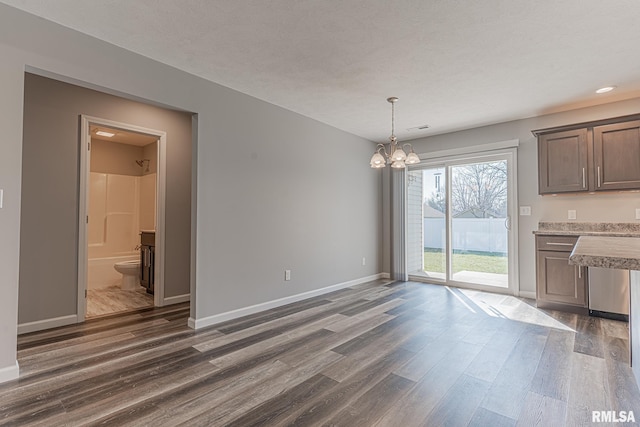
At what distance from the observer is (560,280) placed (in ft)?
12.4

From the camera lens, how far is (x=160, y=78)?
294 cm

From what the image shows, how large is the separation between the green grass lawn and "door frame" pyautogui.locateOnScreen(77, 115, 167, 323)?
4.28 metres

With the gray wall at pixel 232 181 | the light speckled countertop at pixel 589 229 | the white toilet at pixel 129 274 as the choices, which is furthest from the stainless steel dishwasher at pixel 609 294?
the white toilet at pixel 129 274

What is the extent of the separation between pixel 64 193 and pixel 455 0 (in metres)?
4.06

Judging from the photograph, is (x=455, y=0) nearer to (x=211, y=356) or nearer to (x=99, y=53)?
(x=99, y=53)

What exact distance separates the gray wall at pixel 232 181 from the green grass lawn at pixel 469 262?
39.6 inches

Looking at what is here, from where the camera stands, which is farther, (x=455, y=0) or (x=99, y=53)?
(x=99, y=53)

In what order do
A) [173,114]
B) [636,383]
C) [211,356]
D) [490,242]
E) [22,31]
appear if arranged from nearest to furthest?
[636,383]
[22,31]
[211,356]
[173,114]
[490,242]

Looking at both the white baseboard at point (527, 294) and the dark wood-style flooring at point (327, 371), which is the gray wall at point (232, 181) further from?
the white baseboard at point (527, 294)

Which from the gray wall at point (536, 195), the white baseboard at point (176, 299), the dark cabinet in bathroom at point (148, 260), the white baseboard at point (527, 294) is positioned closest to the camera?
the gray wall at point (536, 195)

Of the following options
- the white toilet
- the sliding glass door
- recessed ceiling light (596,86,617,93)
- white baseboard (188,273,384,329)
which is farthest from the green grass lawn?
the white toilet

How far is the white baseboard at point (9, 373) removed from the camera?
2.10m

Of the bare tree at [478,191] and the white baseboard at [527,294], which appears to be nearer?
the white baseboard at [527,294]

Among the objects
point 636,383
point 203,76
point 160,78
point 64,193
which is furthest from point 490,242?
point 64,193
